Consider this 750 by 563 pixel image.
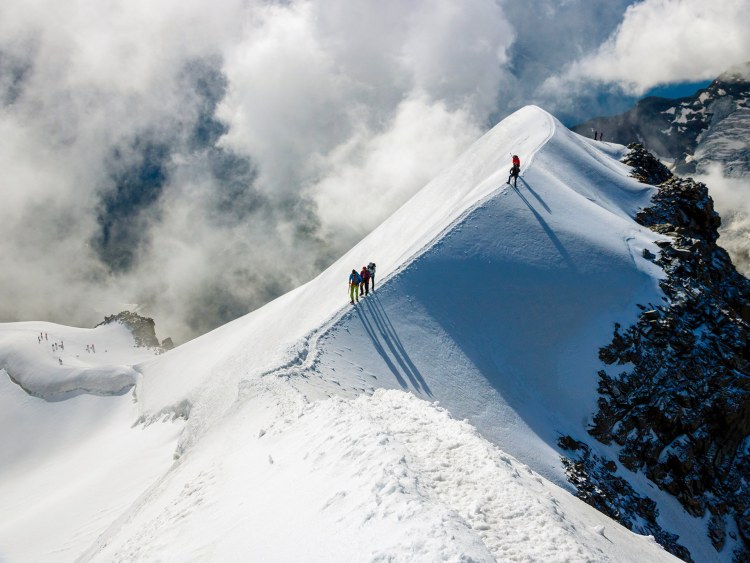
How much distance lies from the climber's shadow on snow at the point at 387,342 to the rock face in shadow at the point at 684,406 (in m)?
7.86

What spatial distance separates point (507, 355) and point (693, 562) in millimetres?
12359

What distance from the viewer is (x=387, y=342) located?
968 inches

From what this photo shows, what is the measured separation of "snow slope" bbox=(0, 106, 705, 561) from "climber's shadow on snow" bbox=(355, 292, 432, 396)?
0.10m

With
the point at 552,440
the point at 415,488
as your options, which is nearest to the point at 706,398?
the point at 552,440

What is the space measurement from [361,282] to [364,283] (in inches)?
21.8

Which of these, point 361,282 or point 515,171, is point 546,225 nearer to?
point 515,171

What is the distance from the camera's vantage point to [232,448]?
56.3ft

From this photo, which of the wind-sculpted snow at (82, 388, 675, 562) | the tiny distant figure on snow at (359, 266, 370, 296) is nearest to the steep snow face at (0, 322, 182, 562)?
the wind-sculpted snow at (82, 388, 675, 562)

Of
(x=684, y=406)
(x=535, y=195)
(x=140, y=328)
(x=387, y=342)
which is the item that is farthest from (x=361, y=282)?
(x=140, y=328)

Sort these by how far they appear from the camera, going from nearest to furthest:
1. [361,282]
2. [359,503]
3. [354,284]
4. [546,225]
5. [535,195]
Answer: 1. [359,503]
2. [354,284]
3. [361,282]
4. [546,225]
5. [535,195]

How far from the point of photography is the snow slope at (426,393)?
10836mm

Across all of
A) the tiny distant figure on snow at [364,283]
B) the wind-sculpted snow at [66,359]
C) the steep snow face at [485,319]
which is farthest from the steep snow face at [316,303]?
the wind-sculpted snow at [66,359]

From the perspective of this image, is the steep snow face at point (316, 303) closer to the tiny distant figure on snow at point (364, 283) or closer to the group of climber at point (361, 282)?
the group of climber at point (361, 282)

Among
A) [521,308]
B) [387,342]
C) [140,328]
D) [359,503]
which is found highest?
[140,328]
